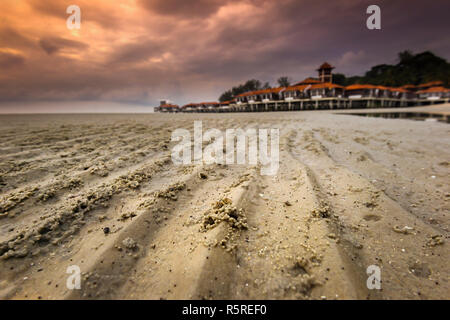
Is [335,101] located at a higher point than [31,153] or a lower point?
higher

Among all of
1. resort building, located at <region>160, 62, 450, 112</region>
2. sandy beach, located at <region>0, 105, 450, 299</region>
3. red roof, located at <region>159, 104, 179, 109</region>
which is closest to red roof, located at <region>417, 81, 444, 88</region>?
resort building, located at <region>160, 62, 450, 112</region>

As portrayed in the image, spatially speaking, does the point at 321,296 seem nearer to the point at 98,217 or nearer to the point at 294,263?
the point at 294,263

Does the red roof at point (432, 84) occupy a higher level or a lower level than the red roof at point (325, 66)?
lower

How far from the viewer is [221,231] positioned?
1.77 metres

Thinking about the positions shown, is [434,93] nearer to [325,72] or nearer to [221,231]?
[325,72]

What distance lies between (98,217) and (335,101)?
4825 cm

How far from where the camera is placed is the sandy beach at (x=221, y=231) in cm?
131

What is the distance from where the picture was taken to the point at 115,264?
1.48 m

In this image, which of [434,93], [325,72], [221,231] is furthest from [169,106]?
[434,93]

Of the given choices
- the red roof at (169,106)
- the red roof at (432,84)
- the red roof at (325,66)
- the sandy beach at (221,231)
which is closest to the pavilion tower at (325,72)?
the red roof at (325,66)

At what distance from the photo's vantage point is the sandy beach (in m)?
1.31

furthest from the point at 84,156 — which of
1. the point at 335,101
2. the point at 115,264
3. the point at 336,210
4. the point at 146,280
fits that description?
the point at 335,101

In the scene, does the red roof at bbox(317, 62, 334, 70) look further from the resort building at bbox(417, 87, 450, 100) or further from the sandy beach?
the sandy beach

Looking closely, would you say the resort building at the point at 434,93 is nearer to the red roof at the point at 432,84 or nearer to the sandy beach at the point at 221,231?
the red roof at the point at 432,84
